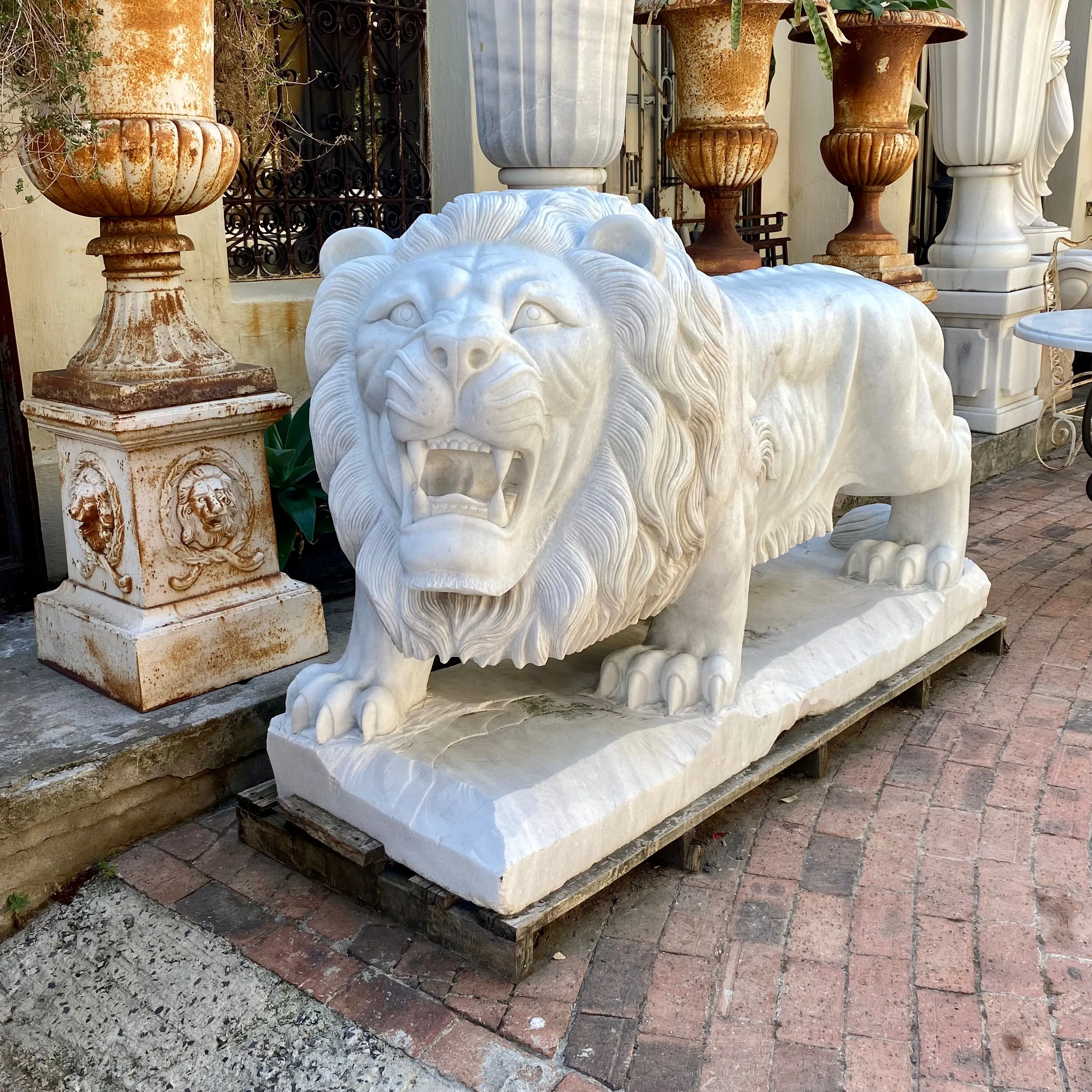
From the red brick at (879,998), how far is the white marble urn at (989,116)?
494cm

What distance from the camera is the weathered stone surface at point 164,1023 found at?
77.3 inches

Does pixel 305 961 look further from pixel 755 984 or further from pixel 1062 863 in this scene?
pixel 1062 863

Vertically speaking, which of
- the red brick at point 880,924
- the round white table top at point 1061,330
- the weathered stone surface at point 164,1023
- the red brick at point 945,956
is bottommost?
the weathered stone surface at point 164,1023

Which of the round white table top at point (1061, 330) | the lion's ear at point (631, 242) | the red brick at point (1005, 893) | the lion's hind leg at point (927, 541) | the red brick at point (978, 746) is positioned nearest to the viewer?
the lion's ear at point (631, 242)

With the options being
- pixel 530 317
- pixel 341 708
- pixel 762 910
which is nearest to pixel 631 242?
pixel 530 317

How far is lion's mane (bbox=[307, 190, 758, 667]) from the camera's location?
6.99 feet

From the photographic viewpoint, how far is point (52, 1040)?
212cm

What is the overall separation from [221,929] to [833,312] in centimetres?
196

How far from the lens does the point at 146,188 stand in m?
2.68

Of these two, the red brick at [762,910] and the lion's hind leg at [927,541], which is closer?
the red brick at [762,910]

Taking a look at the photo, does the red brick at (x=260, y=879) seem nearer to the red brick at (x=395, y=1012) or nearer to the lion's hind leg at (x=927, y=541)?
the red brick at (x=395, y=1012)

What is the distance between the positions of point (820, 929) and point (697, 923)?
0.79 ft

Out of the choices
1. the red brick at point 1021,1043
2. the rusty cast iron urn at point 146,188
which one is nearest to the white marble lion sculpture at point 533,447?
the rusty cast iron urn at point 146,188

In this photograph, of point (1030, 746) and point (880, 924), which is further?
point (1030, 746)
